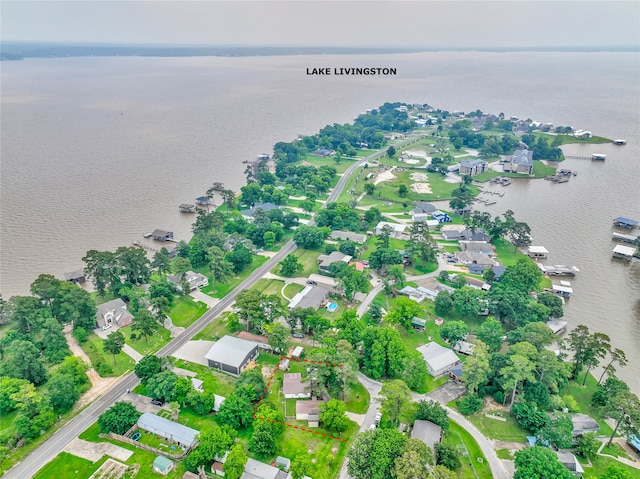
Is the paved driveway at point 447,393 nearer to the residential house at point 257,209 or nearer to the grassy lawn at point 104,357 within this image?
the grassy lawn at point 104,357

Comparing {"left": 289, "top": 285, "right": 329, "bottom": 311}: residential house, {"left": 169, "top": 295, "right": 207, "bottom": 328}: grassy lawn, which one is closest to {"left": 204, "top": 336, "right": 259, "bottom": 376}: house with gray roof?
{"left": 169, "top": 295, "right": 207, "bottom": 328}: grassy lawn

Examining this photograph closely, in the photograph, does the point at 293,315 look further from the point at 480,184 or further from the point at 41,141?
the point at 41,141

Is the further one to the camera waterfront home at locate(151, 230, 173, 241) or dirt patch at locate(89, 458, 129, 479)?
waterfront home at locate(151, 230, 173, 241)

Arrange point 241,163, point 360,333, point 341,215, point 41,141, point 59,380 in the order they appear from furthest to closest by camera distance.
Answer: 1. point 41,141
2. point 241,163
3. point 341,215
4. point 360,333
5. point 59,380

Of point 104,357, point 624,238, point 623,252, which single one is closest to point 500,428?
point 104,357

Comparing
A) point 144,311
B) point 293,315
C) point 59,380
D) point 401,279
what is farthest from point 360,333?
point 59,380

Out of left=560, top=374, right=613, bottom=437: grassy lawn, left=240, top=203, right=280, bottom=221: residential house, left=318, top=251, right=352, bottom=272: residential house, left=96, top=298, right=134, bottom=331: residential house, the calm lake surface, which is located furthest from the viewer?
left=240, top=203, right=280, bottom=221: residential house

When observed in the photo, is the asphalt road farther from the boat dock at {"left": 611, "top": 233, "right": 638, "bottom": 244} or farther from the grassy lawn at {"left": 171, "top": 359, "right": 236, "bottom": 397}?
the boat dock at {"left": 611, "top": 233, "right": 638, "bottom": 244}
